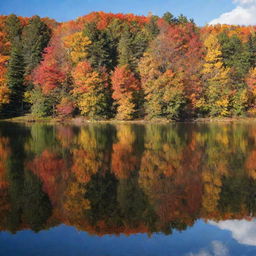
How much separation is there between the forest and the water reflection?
35549 millimetres

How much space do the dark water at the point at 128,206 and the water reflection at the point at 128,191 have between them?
0.03 metres

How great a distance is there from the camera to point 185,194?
427 inches

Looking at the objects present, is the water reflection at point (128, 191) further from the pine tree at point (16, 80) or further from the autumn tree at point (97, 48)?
the pine tree at point (16, 80)

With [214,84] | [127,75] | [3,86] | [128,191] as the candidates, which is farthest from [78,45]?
[128,191]

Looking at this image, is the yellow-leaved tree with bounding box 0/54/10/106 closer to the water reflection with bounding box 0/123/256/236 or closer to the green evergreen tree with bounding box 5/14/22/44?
the green evergreen tree with bounding box 5/14/22/44

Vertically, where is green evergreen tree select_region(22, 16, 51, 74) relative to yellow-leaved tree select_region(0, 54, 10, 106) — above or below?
above

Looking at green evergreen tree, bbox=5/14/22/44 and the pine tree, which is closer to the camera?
the pine tree

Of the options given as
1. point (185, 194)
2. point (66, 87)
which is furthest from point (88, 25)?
point (185, 194)

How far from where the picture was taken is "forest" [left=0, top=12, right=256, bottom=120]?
5400 centimetres

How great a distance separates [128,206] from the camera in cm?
980

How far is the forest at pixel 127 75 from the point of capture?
54.0 meters

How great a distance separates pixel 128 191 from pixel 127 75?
149 ft

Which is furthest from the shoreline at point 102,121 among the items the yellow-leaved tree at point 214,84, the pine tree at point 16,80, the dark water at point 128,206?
the dark water at point 128,206

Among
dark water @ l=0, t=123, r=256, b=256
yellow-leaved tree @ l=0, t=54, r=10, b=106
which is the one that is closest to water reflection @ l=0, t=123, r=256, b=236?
dark water @ l=0, t=123, r=256, b=256
